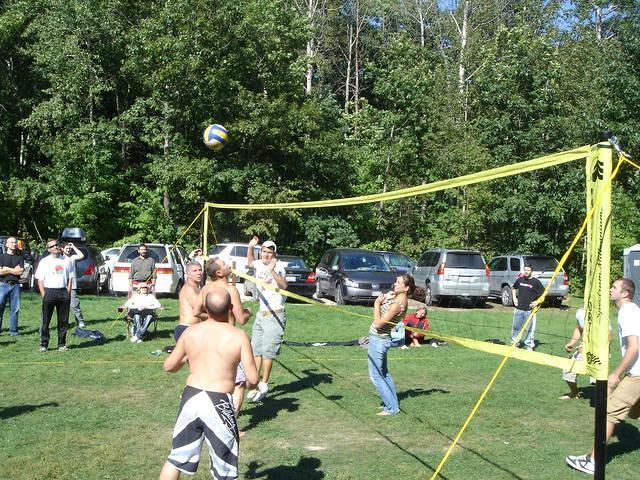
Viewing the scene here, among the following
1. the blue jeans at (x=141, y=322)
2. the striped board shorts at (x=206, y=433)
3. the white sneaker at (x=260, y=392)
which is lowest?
Result: the white sneaker at (x=260, y=392)

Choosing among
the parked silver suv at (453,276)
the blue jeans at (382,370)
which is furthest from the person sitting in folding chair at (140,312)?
the parked silver suv at (453,276)

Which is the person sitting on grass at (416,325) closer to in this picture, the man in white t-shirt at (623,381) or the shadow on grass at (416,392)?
the shadow on grass at (416,392)

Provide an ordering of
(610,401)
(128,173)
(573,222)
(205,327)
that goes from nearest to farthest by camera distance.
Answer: (205,327) → (610,401) → (573,222) → (128,173)

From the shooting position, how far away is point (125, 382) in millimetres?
9484

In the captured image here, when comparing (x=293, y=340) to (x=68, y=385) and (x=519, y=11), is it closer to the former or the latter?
(x=68, y=385)

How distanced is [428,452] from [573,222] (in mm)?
13530

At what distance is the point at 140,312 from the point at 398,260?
39.1 feet

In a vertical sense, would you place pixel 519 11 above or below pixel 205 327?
above

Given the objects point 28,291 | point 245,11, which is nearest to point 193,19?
point 245,11

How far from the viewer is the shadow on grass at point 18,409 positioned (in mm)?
7723

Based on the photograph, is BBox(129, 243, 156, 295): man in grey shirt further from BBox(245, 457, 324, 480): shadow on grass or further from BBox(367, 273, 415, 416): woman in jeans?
BBox(245, 457, 324, 480): shadow on grass

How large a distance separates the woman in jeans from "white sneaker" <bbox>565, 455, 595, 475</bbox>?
2173 mm

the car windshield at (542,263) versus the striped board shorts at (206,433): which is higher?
the car windshield at (542,263)

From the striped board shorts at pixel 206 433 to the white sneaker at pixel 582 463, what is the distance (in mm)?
3359
